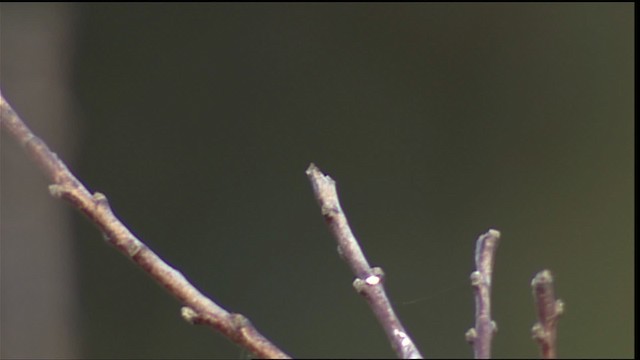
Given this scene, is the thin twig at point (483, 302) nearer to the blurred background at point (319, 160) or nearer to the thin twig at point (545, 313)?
the thin twig at point (545, 313)

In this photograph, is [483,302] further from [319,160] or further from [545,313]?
[319,160]

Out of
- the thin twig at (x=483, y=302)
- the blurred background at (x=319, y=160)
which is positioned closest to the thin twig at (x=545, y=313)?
the thin twig at (x=483, y=302)

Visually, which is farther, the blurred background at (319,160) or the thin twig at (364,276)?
the blurred background at (319,160)

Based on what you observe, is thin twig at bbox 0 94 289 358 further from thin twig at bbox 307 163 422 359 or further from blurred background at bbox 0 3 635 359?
blurred background at bbox 0 3 635 359

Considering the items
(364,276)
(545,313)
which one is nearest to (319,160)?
(364,276)

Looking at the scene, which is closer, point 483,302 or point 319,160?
point 483,302

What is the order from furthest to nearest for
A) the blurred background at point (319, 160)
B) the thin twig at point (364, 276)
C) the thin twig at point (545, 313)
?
the blurred background at point (319, 160) → the thin twig at point (364, 276) → the thin twig at point (545, 313)
